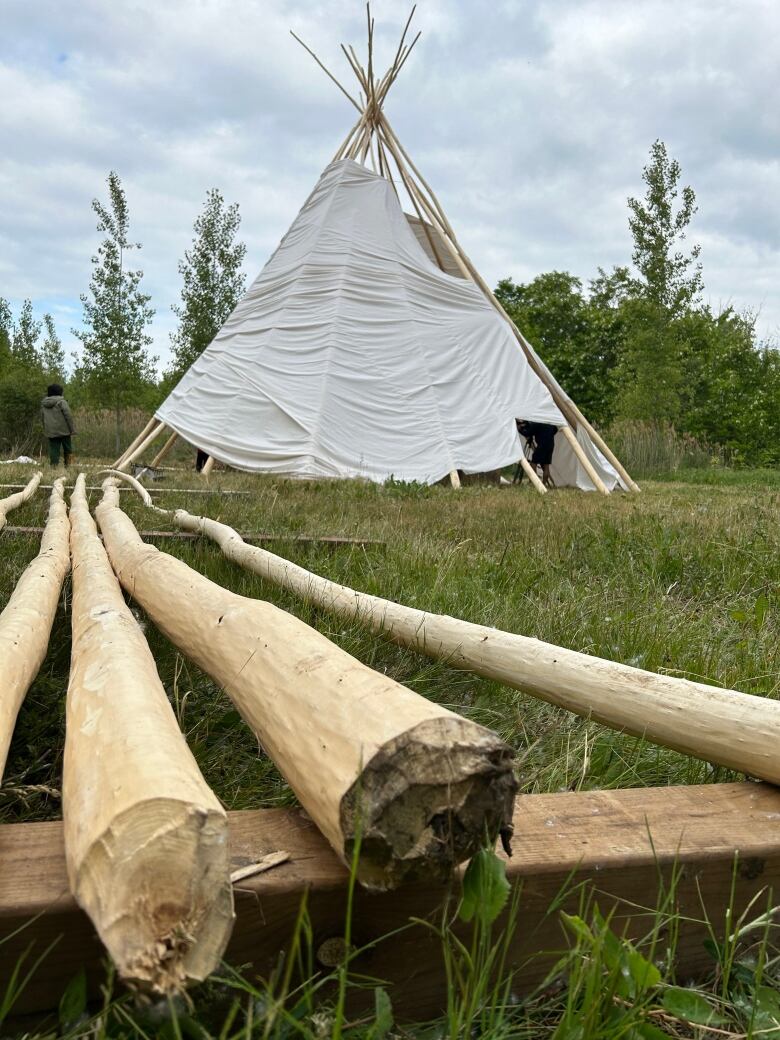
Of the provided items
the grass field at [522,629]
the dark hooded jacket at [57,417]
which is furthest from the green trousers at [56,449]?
the grass field at [522,629]

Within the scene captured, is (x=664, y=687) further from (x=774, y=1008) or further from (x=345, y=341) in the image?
(x=345, y=341)

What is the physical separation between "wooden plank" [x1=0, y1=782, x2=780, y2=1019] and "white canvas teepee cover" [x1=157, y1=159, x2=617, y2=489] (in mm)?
8064

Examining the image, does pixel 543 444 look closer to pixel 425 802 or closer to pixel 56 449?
pixel 56 449

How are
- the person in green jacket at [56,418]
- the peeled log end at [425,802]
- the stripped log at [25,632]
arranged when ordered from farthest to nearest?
1. the person in green jacket at [56,418]
2. the stripped log at [25,632]
3. the peeled log end at [425,802]

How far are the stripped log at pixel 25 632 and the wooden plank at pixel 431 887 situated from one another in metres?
0.23

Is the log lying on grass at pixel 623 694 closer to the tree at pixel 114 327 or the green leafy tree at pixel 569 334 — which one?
the tree at pixel 114 327

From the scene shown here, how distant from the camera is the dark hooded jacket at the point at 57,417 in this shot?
13.4 meters

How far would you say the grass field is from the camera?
906mm

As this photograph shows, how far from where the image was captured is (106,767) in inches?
31.9

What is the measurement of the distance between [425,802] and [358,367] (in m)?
9.38

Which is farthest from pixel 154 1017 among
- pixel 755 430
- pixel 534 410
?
pixel 755 430

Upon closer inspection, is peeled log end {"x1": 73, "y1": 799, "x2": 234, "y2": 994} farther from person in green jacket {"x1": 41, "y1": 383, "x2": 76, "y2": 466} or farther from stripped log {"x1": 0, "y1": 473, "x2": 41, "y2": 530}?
person in green jacket {"x1": 41, "y1": 383, "x2": 76, "y2": 466}

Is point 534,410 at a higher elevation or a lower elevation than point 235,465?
higher

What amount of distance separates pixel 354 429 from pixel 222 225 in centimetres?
1176
